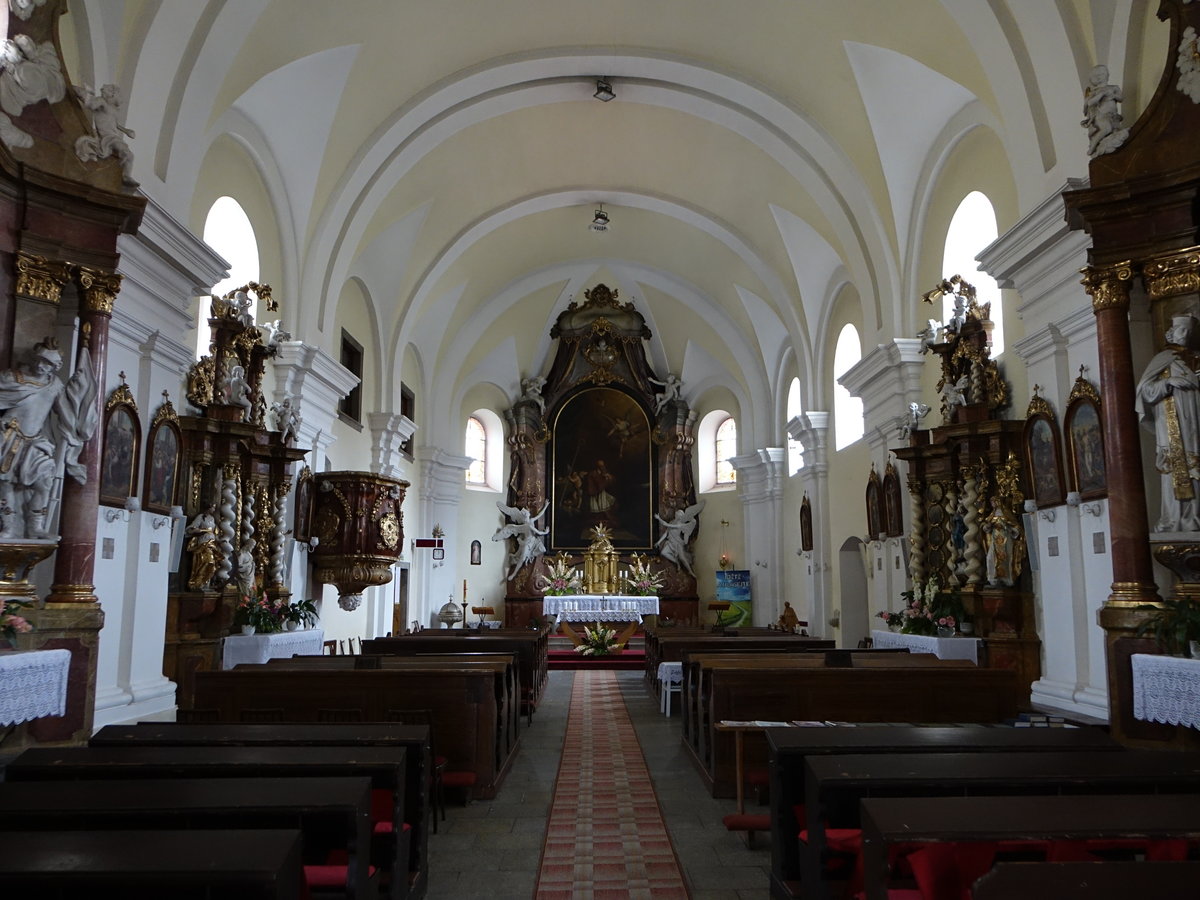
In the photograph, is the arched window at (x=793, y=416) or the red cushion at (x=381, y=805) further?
the arched window at (x=793, y=416)

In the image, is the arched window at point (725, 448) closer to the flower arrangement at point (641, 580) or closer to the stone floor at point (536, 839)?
the flower arrangement at point (641, 580)

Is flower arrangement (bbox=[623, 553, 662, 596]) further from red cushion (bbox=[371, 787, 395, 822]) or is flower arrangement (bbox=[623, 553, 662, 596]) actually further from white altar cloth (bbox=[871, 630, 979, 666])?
red cushion (bbox=[371, 787, 395, 822])

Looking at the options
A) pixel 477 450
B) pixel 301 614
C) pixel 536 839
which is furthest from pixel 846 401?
pixel 536 839

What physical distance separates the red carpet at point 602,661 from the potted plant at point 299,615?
6.96m

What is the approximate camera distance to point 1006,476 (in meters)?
9.84

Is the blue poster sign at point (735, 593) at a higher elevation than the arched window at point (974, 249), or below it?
below

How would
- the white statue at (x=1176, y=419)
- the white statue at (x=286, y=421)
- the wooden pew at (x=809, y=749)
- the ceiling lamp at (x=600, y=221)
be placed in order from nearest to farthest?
the wooden pew at (x=809, y=749) → the white statue at (x=1176, y=419) → the white statue at (x=286, y=421) → the ceiling lamp at (x=600, y=221)

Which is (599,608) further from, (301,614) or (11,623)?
(11,623)

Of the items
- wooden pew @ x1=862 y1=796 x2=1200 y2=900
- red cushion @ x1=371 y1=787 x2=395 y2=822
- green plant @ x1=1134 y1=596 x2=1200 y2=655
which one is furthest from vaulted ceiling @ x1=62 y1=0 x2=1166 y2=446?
wooden pew @ x1=862 y1=796 x2=1200 y2=900

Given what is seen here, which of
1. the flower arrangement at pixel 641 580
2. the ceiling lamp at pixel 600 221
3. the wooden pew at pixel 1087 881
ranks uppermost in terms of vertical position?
the ceiling lamp at pixel 600 221

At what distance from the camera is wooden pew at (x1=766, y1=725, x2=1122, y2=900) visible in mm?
4414

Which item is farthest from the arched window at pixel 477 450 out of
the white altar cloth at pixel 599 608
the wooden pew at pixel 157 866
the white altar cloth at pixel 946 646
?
the wooden pew at pixel 157 866

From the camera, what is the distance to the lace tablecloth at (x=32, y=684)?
17.5 feet

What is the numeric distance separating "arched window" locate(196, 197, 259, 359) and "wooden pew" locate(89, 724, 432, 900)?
669 cm
